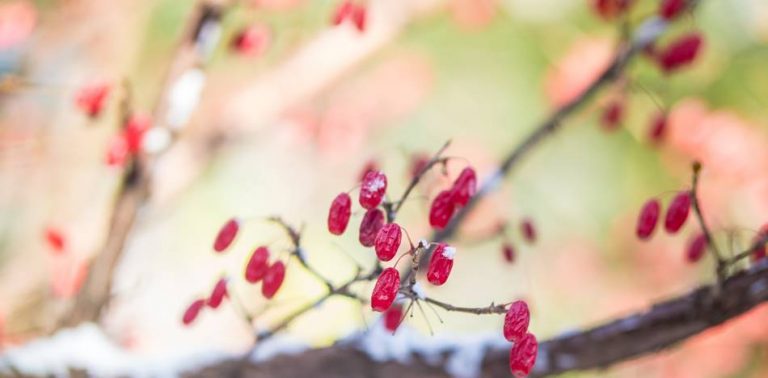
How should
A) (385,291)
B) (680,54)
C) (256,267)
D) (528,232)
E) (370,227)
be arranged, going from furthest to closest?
(680,54)
(528,232)
(256,267)
(370,227)
(385,291)

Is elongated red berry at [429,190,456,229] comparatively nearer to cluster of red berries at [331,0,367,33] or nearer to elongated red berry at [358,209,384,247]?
elongated red berry at [358,209,384,247]

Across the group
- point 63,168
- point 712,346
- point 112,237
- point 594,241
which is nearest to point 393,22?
point 112,237

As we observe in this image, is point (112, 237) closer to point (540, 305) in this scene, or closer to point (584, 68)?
point (540, 305)

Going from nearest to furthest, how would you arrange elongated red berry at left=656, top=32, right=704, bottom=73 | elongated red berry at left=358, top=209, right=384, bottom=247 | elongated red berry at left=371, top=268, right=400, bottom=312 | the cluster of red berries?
elongated red berry at left=371, top=268, right=400, bottom=312, elongated red berry at left=358, top=209, right=384, bottom=247, the cluster of red berries, elongated red berry at left=656, top=32, right=704, bottom=73

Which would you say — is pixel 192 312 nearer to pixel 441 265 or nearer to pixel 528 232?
pixel 441 265

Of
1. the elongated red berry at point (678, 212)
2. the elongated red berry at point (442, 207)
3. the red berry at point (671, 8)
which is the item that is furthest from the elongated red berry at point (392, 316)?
the red berry at point (671, 8)

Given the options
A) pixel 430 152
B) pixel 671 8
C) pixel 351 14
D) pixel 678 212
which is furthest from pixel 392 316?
pixel 430 152

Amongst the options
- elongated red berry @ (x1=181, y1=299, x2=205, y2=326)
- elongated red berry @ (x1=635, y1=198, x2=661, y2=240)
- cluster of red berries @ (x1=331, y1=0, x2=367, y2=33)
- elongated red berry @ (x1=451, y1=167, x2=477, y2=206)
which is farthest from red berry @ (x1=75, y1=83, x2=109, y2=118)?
elongated red berry @ (x1=635, y1=198, x2=661, y2=240)

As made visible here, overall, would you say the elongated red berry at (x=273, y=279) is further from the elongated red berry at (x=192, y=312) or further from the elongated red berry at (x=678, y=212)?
the elongated red berry at (x=678, y=212)
